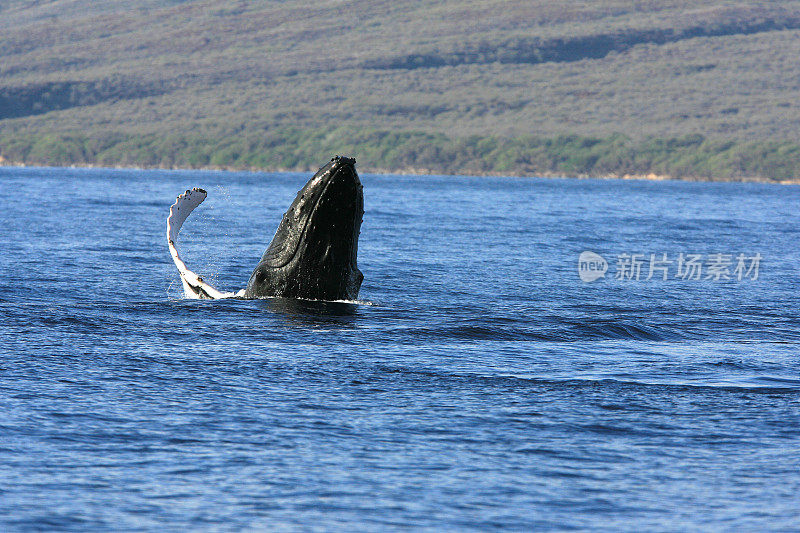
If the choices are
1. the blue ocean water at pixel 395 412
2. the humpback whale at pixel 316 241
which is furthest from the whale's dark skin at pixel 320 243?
the blue ocean water at pixel 395 412

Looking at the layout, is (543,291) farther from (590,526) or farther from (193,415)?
(590,526)

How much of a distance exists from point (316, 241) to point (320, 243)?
9cm

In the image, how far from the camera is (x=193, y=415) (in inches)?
386

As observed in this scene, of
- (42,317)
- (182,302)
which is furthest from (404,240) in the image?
(42,317)

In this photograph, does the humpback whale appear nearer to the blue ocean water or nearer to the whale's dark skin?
the whale's dark skin

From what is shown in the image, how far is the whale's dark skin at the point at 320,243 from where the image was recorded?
1523 centimetres

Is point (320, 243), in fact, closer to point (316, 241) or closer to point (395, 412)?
point (316, 241)

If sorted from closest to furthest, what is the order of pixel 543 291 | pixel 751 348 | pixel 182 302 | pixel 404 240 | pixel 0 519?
pixel 0 519 < pixel 751 348 < pixel 182 302 < pixel 543 291 < pixel 404 240

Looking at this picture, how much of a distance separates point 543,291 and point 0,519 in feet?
53.9

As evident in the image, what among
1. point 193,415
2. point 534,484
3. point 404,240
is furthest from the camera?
point 404,240

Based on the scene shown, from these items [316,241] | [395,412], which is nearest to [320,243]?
[316,241]

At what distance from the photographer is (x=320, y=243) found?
51.4 feet

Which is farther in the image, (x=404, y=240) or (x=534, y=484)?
(x=404, y=240)

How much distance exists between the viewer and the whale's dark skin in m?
15.2
